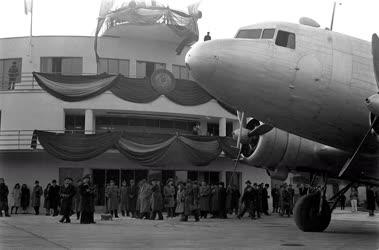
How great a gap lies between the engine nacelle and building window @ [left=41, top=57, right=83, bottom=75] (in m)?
20.8

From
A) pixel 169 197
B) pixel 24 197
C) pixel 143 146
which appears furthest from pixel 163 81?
pixel 24 197

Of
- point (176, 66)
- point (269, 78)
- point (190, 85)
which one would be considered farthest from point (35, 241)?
point (176, 66)

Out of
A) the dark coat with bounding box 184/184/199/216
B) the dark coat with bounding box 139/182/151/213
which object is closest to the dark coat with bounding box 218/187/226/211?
the dark coat with bounding box 184/184/199/216

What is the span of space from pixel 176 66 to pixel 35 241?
2588 centimetres

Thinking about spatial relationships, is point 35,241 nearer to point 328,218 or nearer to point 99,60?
point 328,218

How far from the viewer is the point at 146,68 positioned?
121 feet

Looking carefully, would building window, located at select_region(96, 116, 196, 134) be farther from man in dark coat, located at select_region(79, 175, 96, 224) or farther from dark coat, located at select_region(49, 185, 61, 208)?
man in dark coat, located at select_region(79, 175, 96, 224)

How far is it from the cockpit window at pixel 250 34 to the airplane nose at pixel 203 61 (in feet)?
4.55

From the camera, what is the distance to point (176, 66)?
38.1 m

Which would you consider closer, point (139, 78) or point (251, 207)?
point (251, 207)

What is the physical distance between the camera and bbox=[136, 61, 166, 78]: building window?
1446 inches

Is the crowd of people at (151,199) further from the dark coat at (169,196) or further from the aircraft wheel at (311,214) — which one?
the aircraft wheel at (311,214)

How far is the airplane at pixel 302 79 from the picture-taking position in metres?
12.8

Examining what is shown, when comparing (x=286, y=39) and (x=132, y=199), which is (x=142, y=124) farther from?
(x=286, y=39)
